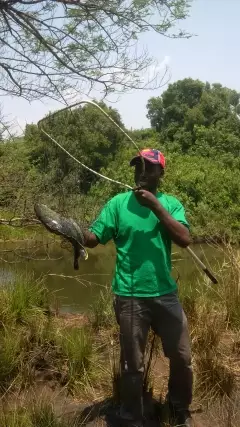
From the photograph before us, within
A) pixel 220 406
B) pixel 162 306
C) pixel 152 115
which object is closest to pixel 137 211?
pixel 162 306

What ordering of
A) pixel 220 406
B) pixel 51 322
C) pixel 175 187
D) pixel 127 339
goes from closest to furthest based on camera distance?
pixel 127 339 → pixel 220 406 → pixel 51 322 → pixel 175 187

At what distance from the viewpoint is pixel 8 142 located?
473 cm

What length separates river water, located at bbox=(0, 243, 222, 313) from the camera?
5.80 m

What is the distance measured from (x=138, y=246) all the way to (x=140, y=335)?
471 mm

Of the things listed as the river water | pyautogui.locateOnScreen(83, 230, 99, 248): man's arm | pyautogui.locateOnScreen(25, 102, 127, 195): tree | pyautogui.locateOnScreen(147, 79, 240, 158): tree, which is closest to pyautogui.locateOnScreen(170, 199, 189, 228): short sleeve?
pyautogui.locateOnScreen(83, 230, 99, 248): man's arm

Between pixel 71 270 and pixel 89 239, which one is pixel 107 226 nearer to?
pixel 89 239

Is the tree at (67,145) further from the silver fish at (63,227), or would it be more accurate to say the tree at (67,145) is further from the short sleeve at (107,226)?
the silver fish at (63,227)

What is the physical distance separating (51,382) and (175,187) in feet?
50.1

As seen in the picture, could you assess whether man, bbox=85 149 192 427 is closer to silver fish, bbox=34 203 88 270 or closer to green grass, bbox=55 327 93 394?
silver fish, bbox=34 203 88 270

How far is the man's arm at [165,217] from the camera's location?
2.61m

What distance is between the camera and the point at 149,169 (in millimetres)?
2816

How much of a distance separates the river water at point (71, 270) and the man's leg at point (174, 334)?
220 centimetres

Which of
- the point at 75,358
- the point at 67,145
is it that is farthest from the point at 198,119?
the point at 75,358

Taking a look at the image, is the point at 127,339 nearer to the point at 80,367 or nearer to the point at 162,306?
the point at 162,306
